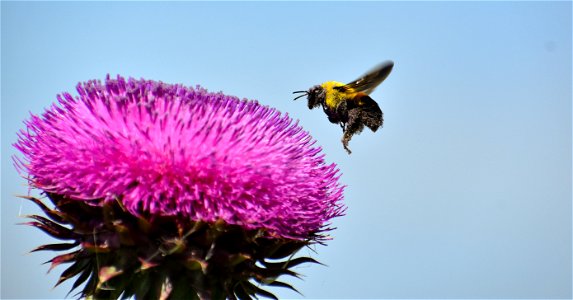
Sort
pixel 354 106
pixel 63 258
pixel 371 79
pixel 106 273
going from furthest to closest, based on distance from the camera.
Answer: pixel 354 106
pixel 371 79
pixel 63 258
pixel 106 273

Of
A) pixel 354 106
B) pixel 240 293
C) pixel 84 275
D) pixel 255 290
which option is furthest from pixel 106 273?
pixel 354 106

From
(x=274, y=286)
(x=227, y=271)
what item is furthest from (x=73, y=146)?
(x=274, y=286)

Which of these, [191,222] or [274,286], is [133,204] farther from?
[274,286]

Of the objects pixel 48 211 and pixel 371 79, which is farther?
pixel 371 79

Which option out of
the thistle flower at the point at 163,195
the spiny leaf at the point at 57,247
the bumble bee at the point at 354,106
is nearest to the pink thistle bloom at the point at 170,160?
the thistle flower at the point at 163,195

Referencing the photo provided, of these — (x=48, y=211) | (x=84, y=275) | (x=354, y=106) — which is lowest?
(x=84, y=275)

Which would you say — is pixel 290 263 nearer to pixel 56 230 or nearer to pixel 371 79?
pixel 56 230
